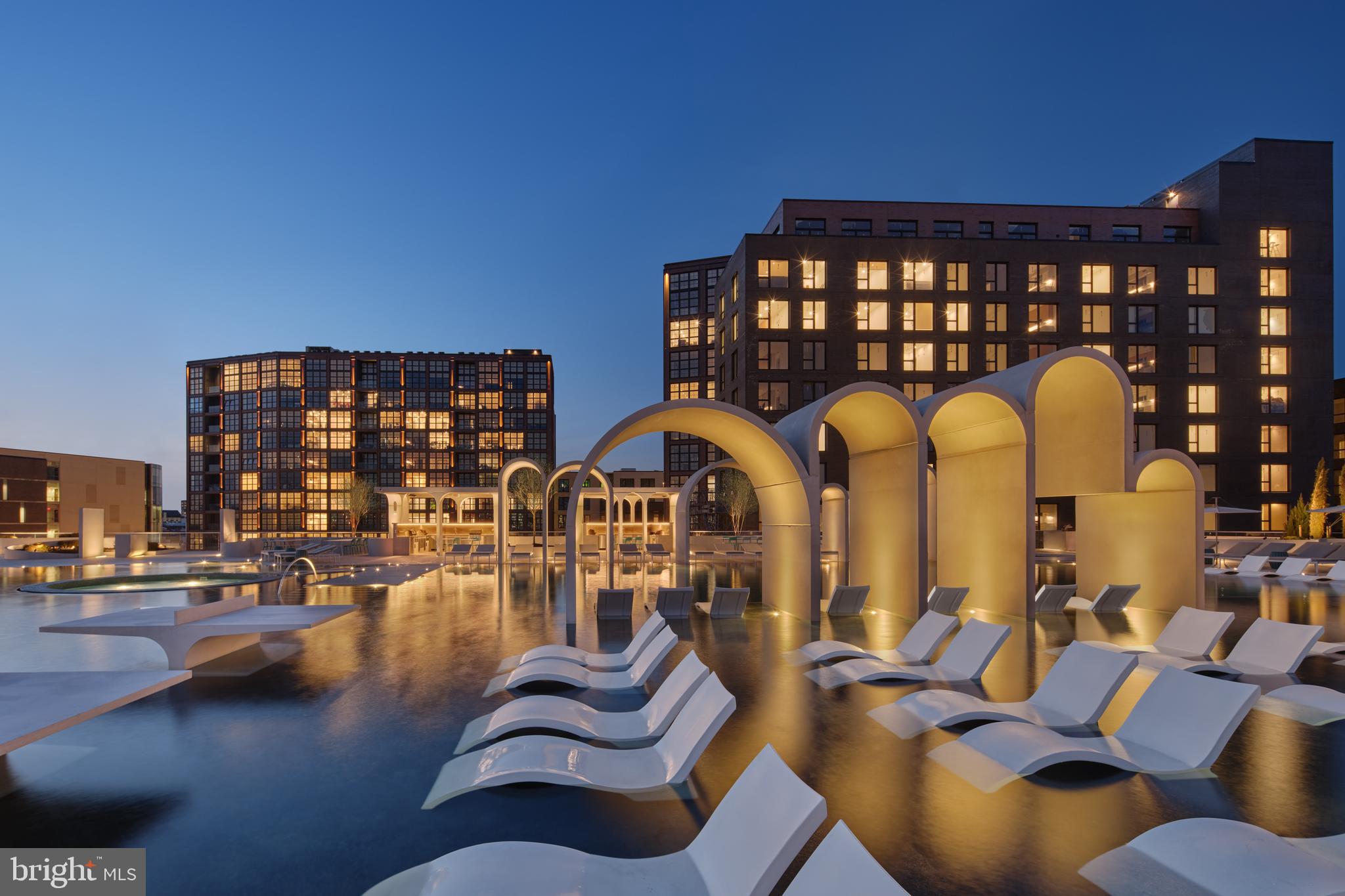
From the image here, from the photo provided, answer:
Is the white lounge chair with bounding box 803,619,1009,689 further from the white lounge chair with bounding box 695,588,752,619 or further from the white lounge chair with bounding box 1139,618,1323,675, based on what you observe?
the white lounge chair with bounding box 695,588,752,619

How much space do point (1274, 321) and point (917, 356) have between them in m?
22.7

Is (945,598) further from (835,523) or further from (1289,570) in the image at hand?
(1289,570)

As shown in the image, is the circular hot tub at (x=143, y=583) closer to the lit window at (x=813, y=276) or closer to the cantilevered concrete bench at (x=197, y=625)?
the cantilevered concrete bench at (x=197, y=625)

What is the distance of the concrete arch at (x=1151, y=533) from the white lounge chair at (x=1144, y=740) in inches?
399

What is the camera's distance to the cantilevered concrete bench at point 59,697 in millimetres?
4977

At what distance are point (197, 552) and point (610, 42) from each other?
544 feet

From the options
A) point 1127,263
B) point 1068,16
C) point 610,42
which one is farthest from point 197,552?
point 1068,16

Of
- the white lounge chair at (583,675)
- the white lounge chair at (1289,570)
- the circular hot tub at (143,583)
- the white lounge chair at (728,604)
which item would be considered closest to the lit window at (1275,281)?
the white lounge chair at (1289,570)

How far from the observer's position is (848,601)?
15.4 meters

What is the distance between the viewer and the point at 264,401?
7494 centimetres

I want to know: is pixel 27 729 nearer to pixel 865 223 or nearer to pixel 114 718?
pixel 114 718

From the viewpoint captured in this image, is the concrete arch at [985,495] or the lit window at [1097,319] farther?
the lit window at [1097,319]

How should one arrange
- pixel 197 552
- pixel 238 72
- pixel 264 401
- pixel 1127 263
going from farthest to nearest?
pixel 238 72 < pixel 264 401 < pixel 1127 263 < pixel 197 552

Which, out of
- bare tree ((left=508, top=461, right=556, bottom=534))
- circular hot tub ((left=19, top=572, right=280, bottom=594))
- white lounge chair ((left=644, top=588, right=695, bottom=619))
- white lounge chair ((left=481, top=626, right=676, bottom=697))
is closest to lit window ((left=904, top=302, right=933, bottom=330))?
bare tree ((left=508, top=461, right=556, bottom=534))
